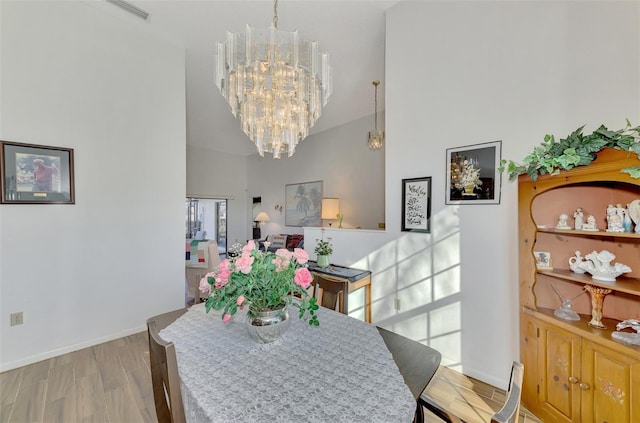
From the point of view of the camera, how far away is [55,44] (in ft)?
8.54

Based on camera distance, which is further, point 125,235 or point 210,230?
point 210,230

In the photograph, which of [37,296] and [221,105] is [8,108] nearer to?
[37,296]

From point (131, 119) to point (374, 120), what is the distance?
12.9ft

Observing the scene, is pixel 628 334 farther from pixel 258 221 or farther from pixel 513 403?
pixel 258 221

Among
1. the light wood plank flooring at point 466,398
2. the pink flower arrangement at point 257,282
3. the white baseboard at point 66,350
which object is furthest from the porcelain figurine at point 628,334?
the white baseboard at point 66,350

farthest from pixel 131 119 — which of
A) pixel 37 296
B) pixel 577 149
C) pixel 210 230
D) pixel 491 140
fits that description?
pixel 210 230

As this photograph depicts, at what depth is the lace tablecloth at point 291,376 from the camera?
0.87 meters

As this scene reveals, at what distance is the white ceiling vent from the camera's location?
110 inches

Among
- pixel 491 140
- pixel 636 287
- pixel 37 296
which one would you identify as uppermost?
pixel 491 140

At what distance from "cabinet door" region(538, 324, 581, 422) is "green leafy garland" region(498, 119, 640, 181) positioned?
3.41 ft

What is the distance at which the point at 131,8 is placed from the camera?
2.90 m

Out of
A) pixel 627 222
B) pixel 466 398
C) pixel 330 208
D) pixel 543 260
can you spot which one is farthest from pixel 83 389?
pixel 330 208

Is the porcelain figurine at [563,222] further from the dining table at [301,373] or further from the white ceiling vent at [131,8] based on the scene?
the white ceiling vent at [131,8]

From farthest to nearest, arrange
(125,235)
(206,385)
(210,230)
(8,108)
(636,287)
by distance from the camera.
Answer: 1. (210,230)
2. (125,235)
3. (8,108)
4. (636,287)
5. (206,385)
